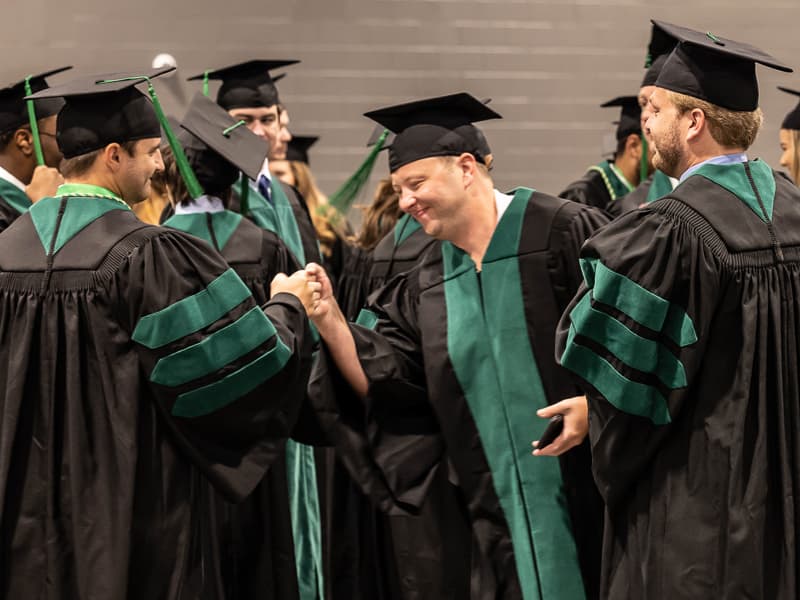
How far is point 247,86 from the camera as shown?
5621 mm

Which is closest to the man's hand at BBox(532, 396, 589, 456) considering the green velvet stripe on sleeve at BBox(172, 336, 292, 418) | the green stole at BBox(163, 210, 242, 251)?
the green velvet stripe on sleeve at BBox(172, 336, 292, 418)

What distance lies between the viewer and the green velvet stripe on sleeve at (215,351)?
303 centimetres

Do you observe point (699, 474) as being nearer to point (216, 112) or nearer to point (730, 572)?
point (730, 572)

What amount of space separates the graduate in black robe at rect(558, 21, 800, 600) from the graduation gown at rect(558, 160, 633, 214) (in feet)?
11.5

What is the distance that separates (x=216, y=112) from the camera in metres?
4.52

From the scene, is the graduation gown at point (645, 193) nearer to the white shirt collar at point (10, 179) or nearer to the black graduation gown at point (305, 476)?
the black graduation gown at point (305, 476)

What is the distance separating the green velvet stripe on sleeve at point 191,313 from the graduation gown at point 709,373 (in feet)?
3.01

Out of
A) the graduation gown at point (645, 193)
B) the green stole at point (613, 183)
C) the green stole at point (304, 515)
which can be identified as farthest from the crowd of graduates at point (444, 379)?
the green stole at point (613, 183)

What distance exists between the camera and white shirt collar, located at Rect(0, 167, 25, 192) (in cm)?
445

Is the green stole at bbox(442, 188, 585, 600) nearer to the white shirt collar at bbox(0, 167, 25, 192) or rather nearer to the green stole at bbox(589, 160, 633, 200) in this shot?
the white shirt collar at bbox(0, 167, 25, 192)

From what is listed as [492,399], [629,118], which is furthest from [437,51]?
[492,399]

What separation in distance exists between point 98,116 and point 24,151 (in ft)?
4.80

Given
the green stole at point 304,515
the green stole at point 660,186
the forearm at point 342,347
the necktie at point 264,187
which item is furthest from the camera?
the green stole at point 660,186

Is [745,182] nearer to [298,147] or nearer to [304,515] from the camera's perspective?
[304,515]
